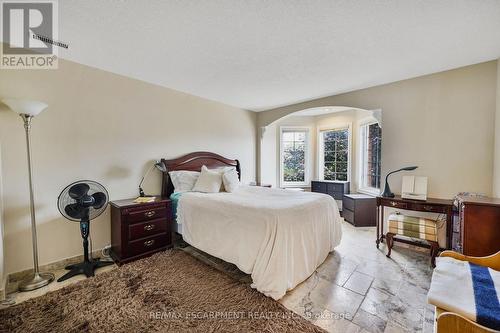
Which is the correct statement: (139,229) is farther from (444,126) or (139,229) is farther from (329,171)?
(329,171)

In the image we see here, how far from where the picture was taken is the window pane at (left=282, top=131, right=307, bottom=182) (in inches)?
210

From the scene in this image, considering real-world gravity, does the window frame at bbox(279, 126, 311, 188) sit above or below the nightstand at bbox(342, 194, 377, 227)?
above

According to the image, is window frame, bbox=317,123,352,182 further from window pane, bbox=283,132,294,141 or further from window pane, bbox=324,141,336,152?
window pane, bbox=283,132,294,141

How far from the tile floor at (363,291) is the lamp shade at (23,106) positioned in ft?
5.63

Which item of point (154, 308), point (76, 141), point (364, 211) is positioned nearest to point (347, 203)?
point (364, 211)

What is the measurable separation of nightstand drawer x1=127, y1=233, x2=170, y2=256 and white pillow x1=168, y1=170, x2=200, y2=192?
0.73m

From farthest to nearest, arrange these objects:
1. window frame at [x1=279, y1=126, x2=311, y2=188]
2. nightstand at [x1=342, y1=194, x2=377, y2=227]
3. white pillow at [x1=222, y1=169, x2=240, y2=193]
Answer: window frame at [x1=279, y1=126, x2=311, y2=188] → nightstand at [x1=342, y1=194, x2=377, y2=227] → white pillow at [x1=222, y1=169, x2=240, y2=193]

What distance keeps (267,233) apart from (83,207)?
200 centimetres

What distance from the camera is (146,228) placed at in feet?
8.42

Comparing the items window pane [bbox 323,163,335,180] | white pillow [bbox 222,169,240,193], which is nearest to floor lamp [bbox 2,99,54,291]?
white pillow [bbox 222,169,240,193]

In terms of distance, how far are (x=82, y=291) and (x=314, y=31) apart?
10.6ft

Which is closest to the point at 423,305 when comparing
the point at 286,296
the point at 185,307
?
the point at 286,296

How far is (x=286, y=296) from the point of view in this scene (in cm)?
188

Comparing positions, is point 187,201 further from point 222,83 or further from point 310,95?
point 310,95
